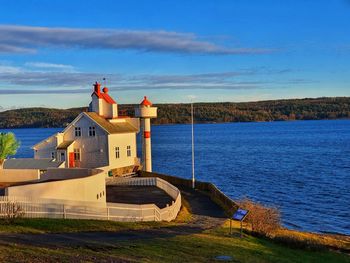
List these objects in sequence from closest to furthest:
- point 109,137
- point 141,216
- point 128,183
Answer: point 141,216 → point 128,183 → point 109,137

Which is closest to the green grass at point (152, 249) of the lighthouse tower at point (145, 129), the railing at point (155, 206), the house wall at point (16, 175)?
the railing at point (155, 206)

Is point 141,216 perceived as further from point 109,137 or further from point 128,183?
point 109,137

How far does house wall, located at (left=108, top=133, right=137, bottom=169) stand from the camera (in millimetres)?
47844

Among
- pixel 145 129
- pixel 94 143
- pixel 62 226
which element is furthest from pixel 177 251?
pixel 145 129

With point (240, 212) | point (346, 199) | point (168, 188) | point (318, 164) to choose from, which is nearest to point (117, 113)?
point (168, 188)

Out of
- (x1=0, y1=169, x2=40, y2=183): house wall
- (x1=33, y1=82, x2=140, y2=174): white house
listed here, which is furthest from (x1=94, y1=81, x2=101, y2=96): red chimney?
(x1=0, y1=169, x2=40, y2=183): house wall

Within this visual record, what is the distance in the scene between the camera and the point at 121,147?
162 ft

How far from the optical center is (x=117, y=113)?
52812 millimetres

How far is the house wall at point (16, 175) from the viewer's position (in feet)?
118

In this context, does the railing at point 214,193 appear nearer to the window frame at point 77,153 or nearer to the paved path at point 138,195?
the paved path at point 138,195

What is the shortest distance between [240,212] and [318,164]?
65.8 metres

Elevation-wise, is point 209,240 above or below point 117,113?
below

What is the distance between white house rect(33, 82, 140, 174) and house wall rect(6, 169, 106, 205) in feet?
56.7

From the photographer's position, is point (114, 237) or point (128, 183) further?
point (128, 183)
